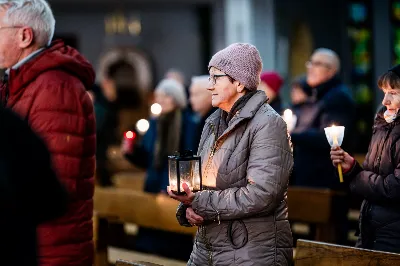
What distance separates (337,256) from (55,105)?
1511mm

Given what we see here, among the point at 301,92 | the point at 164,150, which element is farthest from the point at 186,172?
the point at 301,92

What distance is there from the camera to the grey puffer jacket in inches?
144

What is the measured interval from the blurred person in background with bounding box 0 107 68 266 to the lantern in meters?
1.32

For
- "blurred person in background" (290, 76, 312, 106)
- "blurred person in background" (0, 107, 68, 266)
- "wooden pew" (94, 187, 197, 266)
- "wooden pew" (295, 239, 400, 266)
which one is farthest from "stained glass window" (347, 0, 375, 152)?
"blurred person in background" (0, 107, 68, 266)

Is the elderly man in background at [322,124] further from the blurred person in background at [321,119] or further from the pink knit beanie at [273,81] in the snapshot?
the pink knit beanie at [273,81]

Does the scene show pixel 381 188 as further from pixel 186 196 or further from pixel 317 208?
pixel 317 208

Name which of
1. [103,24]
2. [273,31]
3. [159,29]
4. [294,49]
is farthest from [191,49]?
[273,31]

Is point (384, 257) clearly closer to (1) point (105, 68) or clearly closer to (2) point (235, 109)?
(2) point (235, 109)

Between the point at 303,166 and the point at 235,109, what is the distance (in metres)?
3.28

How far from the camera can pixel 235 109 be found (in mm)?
3877

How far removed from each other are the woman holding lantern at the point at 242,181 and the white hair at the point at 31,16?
0.84 m

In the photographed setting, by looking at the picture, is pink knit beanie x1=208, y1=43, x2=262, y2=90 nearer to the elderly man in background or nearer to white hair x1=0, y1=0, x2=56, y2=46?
white hair x1=0, y1=0, x2=56, y2=46

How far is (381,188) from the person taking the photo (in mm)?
4215

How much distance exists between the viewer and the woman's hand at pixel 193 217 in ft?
12.4
